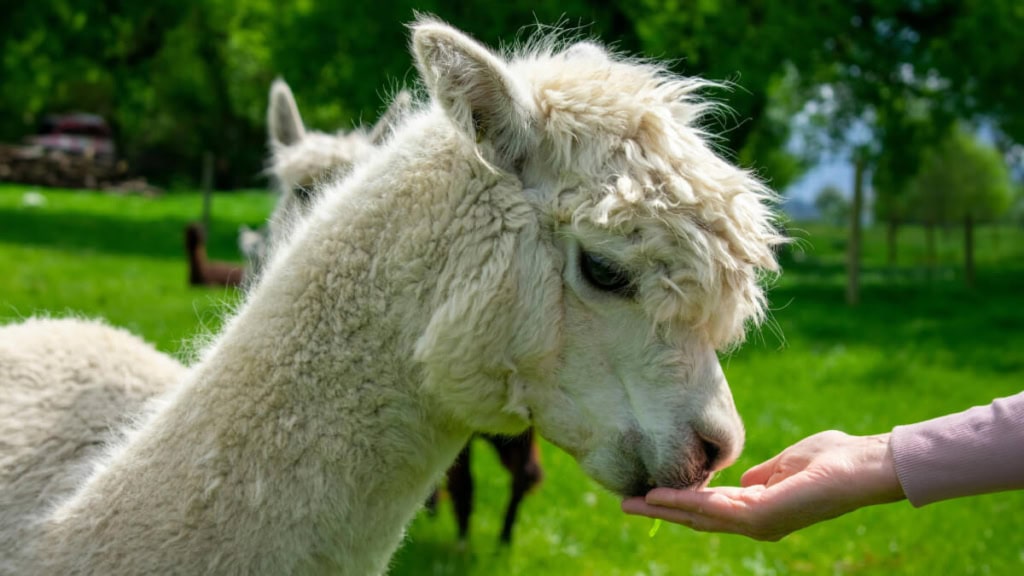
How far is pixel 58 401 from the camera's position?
9.40ft

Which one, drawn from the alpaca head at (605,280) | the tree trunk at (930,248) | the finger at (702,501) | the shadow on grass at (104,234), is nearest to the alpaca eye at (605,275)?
the alpaca head at (605,280)

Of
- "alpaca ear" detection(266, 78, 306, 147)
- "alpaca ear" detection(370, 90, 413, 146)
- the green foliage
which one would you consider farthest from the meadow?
the green foliage

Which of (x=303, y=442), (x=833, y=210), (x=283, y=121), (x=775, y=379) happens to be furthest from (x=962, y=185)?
(x=303, y=442)

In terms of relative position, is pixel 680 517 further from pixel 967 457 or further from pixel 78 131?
pixel 78 131

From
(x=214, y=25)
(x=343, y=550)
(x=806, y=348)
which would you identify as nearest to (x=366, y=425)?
(x=343, y=550)

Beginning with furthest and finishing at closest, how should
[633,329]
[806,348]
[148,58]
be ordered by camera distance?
[148,58] < [806,348] < [633,329]

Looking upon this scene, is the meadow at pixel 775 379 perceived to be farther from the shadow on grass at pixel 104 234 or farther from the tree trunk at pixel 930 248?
the tree trunk at pixel 930 248

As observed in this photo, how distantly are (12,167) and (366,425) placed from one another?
105ft

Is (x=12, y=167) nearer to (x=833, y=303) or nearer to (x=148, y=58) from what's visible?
(x=148, y=58)

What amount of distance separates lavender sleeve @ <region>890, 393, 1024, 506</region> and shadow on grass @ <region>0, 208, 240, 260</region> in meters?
16.8

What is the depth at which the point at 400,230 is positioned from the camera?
2344 millimetres

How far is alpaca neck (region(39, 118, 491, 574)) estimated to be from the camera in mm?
2248

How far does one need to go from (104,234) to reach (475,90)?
1989cm

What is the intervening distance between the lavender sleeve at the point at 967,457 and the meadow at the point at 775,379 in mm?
532
